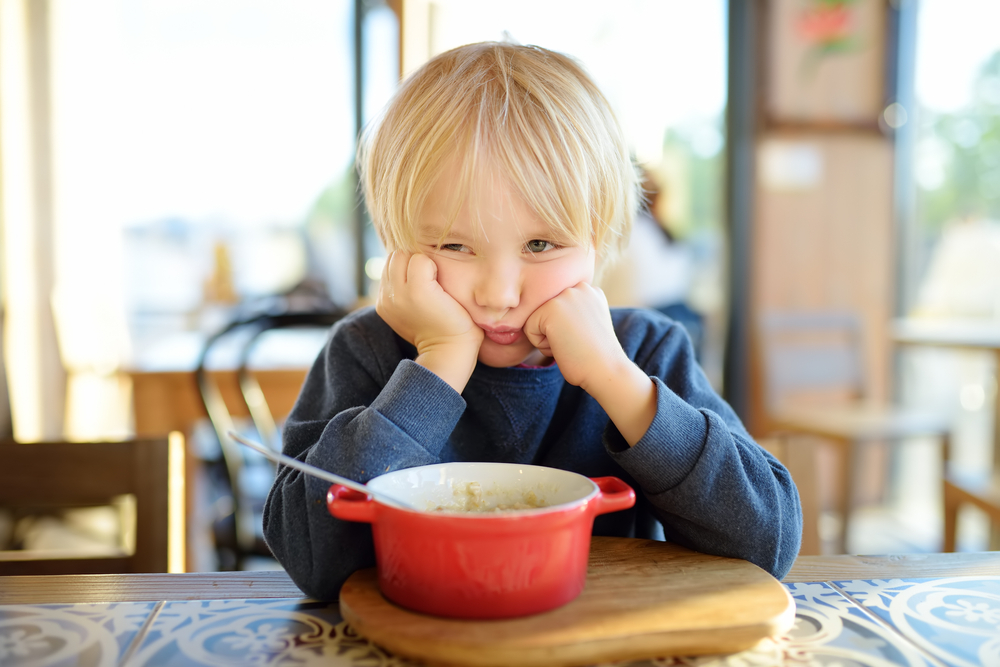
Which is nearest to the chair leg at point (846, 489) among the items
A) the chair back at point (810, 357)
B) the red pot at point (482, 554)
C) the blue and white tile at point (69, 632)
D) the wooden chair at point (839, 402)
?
the wooden chair at point (839, 402)

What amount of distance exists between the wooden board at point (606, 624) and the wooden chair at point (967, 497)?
5.42 ft

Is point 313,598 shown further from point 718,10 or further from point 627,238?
point 718,10

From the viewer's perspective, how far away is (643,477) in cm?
64

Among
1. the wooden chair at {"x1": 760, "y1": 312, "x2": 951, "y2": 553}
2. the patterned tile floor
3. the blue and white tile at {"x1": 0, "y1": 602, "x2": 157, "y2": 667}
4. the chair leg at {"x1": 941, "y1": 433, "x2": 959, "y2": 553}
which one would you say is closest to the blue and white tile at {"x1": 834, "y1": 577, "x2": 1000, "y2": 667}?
the patterned tile floor

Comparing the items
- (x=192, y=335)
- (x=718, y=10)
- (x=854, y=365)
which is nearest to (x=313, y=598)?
(x=854, y=365)

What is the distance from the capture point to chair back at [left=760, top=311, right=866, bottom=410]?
2.96 m

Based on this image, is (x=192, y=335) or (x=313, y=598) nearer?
(x=313, y=598)

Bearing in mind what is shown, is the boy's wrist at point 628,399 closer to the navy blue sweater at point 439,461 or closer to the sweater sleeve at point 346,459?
the navy blue sweater at point 439,461

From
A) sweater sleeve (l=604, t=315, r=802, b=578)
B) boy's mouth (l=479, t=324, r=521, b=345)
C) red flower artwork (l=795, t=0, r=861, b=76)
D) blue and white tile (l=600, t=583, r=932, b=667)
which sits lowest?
blue and white tile (l=600, t=583, r=932, b=667)

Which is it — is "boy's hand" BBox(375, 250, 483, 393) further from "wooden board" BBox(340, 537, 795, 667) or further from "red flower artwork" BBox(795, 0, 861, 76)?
"red flower artwork" BBox(795, 0, 861, 76)

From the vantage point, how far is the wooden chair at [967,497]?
1.85 metres

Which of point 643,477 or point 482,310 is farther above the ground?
point 482,310

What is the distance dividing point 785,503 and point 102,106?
134 inches

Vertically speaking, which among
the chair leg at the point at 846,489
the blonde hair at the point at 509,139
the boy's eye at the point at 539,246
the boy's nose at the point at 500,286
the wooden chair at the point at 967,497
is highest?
the blonde hair at the point at 509,139
